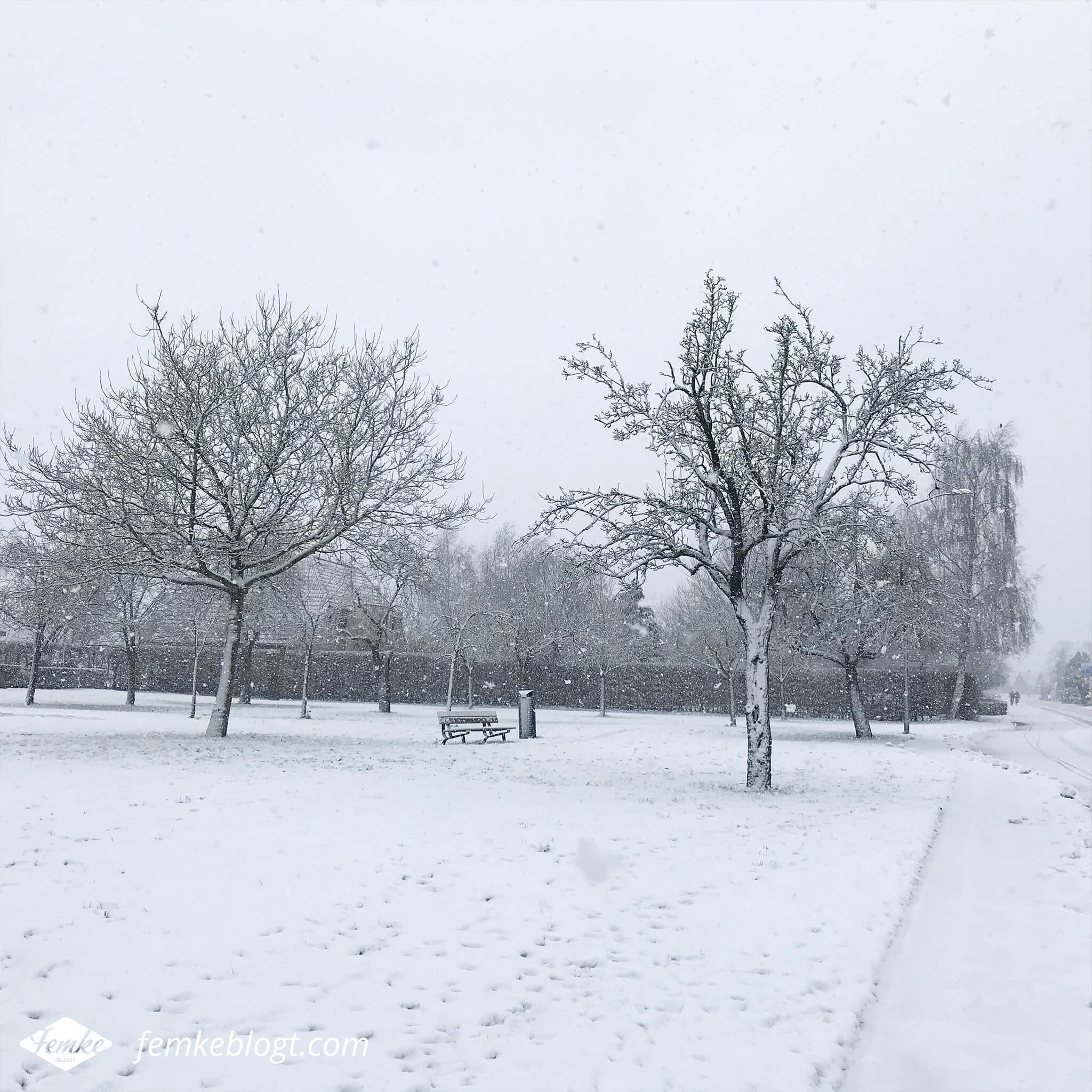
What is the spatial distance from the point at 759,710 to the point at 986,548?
33525 mm

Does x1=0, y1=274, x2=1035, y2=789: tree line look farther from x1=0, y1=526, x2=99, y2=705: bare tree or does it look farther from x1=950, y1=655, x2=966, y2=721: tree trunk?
x1=950, y1=655, x2=966, y2=721: tree trunk

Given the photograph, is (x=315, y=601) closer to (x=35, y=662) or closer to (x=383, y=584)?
(x=383, y=584)

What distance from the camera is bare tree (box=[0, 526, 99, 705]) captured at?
16.3 m

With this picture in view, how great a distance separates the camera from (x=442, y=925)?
221 inches

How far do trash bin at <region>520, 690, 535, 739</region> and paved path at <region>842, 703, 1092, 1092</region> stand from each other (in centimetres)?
1300

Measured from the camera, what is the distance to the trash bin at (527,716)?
22.4 meters

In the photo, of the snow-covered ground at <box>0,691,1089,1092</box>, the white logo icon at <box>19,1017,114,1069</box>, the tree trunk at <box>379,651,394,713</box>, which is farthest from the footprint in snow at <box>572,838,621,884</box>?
the tree trunk at <box>379,651,394,713</box>

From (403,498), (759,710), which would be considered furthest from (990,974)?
(403,498)

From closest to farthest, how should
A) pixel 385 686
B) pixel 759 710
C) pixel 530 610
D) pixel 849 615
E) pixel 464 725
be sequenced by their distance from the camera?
pixel 759 710 → pixel 464 725 → pixel 849 615 → pixel 385 686 → pixel 530 610

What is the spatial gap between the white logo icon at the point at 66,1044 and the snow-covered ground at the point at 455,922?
0.18 ft

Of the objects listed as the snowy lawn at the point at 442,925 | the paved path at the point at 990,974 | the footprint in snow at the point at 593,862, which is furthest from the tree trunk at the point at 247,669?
the paved path at the point at 990,974

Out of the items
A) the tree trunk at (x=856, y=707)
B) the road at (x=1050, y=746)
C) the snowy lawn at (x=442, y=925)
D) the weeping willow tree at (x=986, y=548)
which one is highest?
the weeping willow tree at (x=986, y=548)

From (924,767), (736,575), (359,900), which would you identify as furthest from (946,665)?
(359,900)

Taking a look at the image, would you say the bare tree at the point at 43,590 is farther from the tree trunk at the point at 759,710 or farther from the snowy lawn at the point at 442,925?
the tree trunk at the point at 759,710
